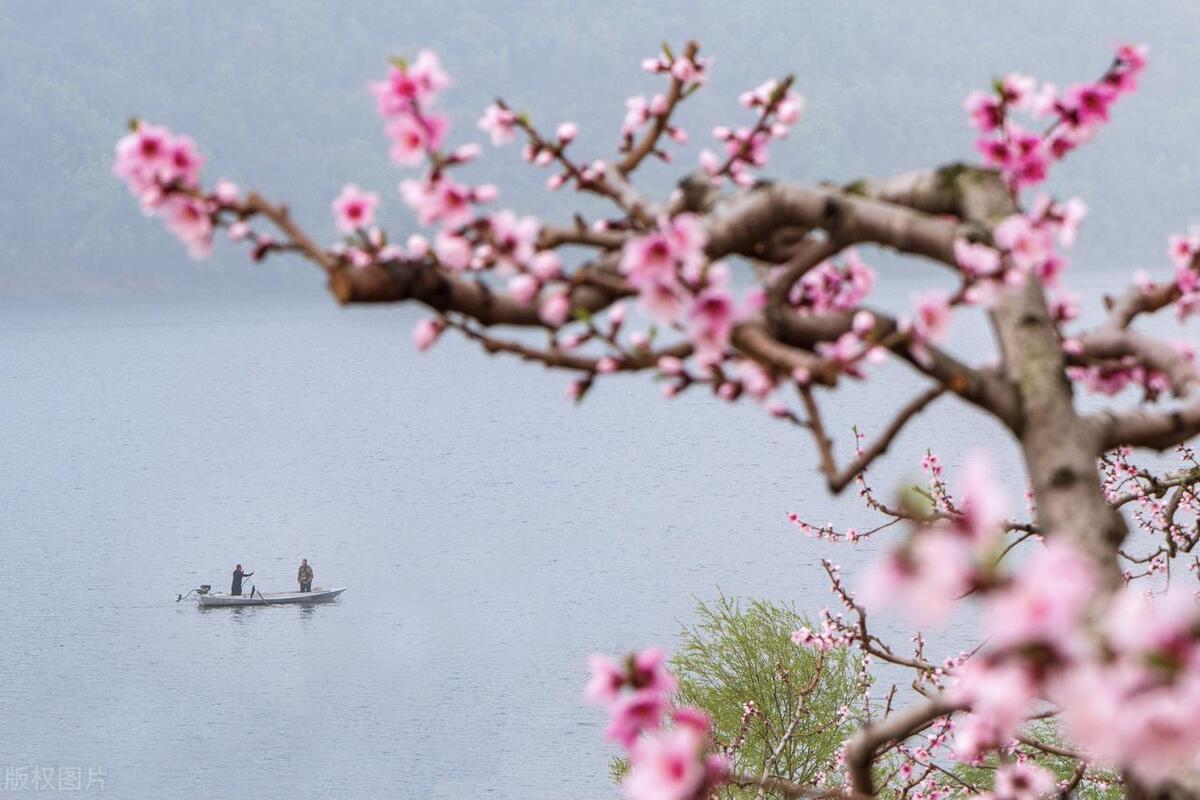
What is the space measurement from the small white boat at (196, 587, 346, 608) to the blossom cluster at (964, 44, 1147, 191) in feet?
292

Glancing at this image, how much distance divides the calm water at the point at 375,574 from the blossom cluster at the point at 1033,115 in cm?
Result: 6246

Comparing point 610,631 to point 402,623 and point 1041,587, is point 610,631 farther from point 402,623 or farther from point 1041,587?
point 1041,587

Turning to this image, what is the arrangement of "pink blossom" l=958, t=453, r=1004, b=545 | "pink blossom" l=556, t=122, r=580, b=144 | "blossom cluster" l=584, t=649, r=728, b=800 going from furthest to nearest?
"pink blossom" l=556, t=122, r=580, b=144 → "blossom cluster" l=584, t=649, r=728, b=800 → "pink blossom" l=958, t=453, r=1004, b=545

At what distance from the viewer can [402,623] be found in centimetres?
8950

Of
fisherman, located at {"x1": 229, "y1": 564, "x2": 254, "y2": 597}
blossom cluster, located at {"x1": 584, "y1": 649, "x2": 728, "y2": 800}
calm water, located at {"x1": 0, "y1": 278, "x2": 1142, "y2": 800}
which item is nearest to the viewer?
blossom cluster, located at {"x1": 584, "y1": 649, "x2": 728, "y2": 800}

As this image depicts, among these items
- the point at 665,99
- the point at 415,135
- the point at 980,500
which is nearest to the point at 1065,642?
the point at 980,500

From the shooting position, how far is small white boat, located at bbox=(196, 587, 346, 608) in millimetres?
91125

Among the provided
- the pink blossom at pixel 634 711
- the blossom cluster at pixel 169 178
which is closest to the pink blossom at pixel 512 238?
the blossom cluster at pixel 169 178

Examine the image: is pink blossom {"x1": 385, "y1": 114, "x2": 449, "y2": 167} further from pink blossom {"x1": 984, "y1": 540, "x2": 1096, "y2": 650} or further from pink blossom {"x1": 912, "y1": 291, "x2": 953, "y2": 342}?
pink blossom {"x1": 984, "y1": 540, "x2": 1096, "y2": 650}

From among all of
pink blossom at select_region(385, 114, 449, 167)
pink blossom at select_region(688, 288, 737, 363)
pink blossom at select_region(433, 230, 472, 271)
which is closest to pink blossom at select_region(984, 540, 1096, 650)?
pink blossom at select_region(688, 288, 737, 363)

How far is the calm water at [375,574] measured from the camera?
7188 cm

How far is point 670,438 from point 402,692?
6589 cm

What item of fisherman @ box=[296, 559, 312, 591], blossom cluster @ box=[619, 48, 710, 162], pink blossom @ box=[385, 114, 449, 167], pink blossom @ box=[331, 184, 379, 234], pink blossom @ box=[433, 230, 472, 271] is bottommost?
pink blossom @ box=[433, 230, 472, 271]

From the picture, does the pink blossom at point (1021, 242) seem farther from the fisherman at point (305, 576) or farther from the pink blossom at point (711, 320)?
the fisherman at point (305, 576)
